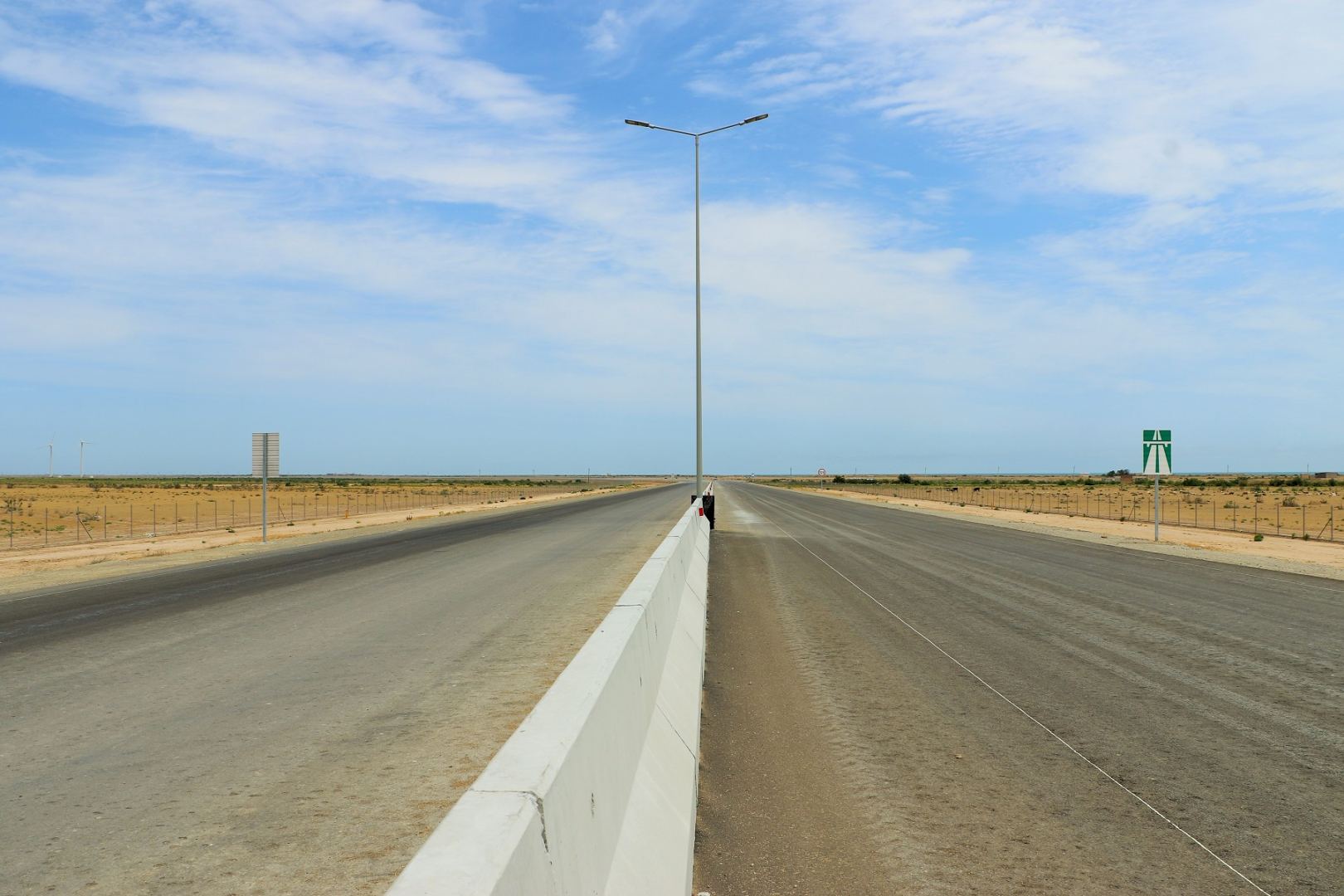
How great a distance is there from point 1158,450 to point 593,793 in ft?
106

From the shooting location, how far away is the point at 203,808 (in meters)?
5.43

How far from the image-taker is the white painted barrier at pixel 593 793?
2369mm

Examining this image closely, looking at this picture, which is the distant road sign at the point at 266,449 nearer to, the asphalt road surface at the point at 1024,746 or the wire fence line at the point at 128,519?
the wire fence line at the point at 128,519

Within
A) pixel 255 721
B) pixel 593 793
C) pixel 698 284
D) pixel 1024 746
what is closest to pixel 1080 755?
pixel 1024 746

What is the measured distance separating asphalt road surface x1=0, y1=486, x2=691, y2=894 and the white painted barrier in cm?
122

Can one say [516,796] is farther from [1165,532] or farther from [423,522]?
[423,522]

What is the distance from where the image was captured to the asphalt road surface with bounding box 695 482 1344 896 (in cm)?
487

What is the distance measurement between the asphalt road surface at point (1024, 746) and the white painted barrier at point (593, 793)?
0.39 meters

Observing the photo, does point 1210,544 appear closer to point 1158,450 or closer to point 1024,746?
point 1158,450

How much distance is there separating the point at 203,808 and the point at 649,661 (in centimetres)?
262

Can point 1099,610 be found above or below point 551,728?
below

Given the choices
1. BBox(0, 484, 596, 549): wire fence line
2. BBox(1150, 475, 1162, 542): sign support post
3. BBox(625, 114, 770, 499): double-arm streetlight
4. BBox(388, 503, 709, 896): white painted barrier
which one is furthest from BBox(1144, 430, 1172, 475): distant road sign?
BBox(0, 484, 596, 549): wire fence line

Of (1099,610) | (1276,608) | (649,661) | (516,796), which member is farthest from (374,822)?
(1276,608)

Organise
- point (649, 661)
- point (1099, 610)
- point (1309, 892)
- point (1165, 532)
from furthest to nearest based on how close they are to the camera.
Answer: point (1165, 532) → point (1099, 610) → point (649, 661) → point (1309, 892)
